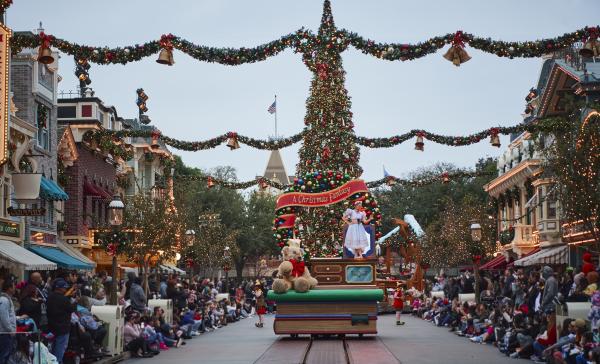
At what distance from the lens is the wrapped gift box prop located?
1033 inches

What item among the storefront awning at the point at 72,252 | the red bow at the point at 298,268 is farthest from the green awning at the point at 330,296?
the storefront awning at the point at 72,252

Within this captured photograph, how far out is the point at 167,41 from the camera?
75.7ft

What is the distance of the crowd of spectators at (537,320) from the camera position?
18031 millimetres

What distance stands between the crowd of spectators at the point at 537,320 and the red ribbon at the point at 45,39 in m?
11.4

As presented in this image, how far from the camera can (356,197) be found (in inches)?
1261

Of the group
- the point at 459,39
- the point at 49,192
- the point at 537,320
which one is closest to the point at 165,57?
the point at 459,39

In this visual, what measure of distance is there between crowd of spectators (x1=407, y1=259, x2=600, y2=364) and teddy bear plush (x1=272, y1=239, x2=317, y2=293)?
4.75 metres

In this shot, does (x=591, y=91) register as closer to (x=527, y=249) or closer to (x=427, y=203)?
(x=527, y=249)

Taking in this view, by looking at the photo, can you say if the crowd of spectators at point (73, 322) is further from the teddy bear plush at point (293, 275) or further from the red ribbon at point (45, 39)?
the red ribbon at point (45, 39)

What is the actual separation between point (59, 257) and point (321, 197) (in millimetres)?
15994

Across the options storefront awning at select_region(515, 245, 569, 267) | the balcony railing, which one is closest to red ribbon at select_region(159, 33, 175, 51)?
storefront awning at select_region(515, 245, 569, 267)

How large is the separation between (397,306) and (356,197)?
6.20 metres

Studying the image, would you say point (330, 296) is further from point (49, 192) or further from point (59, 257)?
point (59, 257)

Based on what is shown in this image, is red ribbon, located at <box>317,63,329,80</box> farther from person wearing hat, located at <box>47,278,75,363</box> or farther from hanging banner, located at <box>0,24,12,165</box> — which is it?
person wearing hat, located at <box>47,278,75,363</box>
